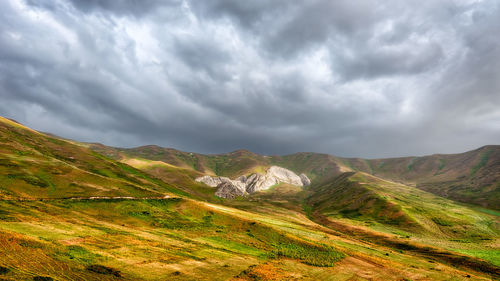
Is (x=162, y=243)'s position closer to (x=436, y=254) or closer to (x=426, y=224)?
(x=436, y=254)

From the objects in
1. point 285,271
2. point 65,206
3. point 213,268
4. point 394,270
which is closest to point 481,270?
point 394,270

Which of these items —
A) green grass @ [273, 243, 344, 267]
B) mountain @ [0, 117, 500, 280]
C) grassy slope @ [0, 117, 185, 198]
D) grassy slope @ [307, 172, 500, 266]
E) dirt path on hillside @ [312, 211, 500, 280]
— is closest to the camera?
mountain @ [0, 117, 500, 280]

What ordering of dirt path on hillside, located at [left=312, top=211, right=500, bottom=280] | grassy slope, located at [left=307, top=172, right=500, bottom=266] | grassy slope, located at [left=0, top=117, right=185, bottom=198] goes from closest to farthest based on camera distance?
1. dirt path on hillside, located at [left=312, top=211, right=500, bottom=280]
2. grassy slope, located at [left=0, top=117, right=185, bottom=198]
3. grassy slope, located at [left=307, top=172, right=500, bottom=266]

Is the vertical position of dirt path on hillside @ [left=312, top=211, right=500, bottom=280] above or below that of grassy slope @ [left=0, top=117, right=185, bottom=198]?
below

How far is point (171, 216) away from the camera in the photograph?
65.1 metres

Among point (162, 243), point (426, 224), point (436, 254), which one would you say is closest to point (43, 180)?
point (162, 243)

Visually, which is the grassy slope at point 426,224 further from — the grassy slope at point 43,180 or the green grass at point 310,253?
the grassy slope at point 43,180

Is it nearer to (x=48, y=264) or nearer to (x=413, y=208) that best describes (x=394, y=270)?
(x=48, y=264)

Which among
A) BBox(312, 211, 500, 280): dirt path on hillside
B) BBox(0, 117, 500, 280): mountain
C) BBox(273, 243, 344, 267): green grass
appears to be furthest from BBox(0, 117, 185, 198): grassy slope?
BBox(312, 211, 500, 280): dirt path on hillside

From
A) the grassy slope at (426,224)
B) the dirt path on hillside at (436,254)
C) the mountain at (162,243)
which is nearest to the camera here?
the mountain at (162,243)

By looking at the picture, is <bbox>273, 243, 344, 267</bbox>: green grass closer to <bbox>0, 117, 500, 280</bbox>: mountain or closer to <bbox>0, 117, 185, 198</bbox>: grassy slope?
<bbox>0, 117, 500, 280</bbox>: mountain

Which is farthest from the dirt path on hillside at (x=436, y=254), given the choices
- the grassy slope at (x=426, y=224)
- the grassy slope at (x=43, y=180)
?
the grassy slope at (x=43, y=180)

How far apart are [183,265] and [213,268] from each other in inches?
161

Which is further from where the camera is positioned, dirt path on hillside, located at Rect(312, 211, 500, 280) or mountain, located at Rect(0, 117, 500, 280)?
dirt path on hillside, located at Rect(312, 211, 500, 280)
